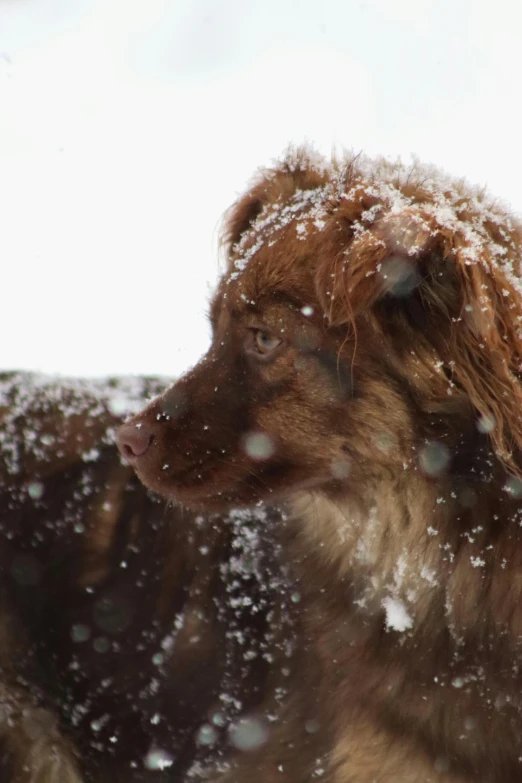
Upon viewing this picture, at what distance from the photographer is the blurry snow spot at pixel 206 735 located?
303 centimetres

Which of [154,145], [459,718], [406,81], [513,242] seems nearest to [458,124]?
[406,81]

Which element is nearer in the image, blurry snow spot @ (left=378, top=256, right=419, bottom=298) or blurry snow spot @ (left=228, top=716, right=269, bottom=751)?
blurry snow spot @ (left=378, top=256, right=419, bottom=298)

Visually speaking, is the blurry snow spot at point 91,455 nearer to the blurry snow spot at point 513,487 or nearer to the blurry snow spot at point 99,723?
the blurry snow spot at point 99,723

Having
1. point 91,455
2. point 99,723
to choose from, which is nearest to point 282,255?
point 91,455

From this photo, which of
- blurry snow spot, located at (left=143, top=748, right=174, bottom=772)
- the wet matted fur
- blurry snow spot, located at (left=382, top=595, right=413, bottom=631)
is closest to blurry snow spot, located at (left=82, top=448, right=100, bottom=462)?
the wet matted fur

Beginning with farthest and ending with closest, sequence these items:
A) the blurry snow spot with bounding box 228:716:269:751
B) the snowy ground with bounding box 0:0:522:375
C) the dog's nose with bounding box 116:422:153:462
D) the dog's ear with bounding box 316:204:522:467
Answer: the snowy ground with bounding box 0:0:522:375, the blurry snow spot with bounding box 228:716:269:751, the dog's nose with bounding box 116:422:153:462, the dog's ear with bounding box 316:204:522:467

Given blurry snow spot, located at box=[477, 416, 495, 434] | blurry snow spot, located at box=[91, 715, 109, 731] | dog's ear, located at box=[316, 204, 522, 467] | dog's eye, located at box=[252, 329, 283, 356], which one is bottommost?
blurry snow spot, located at box=[91, 715, 109, 731]

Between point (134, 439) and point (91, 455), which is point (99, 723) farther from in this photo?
point (134, 439)

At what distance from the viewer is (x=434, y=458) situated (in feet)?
8.24

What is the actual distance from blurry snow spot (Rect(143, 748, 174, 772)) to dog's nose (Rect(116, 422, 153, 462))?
48.7 inches

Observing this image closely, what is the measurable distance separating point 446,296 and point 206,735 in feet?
6.32

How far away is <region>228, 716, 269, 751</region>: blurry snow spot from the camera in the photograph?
2.96 metres

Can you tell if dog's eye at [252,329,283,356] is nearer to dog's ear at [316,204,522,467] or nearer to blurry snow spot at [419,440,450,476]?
dog's ear at [316,204,522,467]

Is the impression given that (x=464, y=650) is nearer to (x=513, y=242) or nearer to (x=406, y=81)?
(x=513, y=242)
